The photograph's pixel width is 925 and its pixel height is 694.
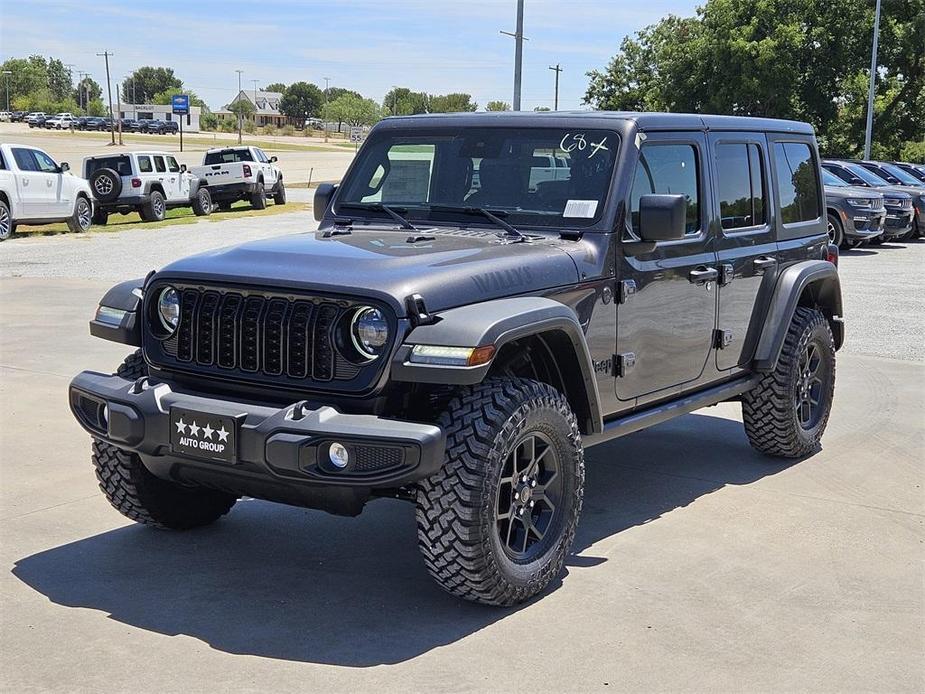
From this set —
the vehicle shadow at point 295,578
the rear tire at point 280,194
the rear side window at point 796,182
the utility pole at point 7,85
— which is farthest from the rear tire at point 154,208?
the utility pole at point 7,85

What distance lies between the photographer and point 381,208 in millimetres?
6047

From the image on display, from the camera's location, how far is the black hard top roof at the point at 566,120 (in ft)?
19.0

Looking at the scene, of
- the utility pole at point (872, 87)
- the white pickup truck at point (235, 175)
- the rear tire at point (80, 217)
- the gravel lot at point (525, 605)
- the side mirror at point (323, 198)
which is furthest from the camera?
the utility pole at point (872, 87)

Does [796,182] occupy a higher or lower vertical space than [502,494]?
higher

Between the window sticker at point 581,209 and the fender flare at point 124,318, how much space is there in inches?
76.4

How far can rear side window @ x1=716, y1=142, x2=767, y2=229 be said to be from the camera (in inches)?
Answer: 257

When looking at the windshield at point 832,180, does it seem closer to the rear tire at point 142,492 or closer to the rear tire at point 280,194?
the rear tire at point 280,194

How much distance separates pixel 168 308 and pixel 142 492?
89 cm

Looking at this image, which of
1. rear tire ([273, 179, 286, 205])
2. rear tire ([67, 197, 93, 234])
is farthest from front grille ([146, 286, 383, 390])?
rear tire ([273, 179, 286, 205])

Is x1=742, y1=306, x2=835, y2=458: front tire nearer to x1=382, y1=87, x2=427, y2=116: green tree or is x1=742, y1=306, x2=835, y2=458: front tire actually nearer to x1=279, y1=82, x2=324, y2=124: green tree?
x1=382, y1=87, x2=427, y2=116: green tree

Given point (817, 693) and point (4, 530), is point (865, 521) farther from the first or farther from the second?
point (4, 530)

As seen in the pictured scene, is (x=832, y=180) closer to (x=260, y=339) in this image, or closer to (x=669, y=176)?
(x=669, y=176)

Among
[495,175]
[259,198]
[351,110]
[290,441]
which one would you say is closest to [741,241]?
[495,175]

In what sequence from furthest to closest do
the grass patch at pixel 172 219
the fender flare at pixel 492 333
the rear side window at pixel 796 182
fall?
the grass patch at pixel 172 219 < the rear side window at pixel 796 182 < the fender flare at pixel 492 333
